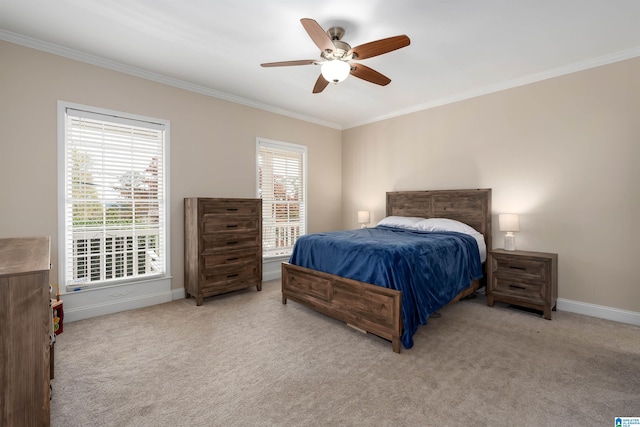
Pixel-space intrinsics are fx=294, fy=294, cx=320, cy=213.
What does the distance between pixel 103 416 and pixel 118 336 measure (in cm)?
121

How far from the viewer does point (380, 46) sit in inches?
89.2

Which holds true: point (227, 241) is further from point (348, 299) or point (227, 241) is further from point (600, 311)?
point (600, 311)

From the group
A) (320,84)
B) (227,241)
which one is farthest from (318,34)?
(227,241)

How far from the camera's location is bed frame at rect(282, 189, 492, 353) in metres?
2.48

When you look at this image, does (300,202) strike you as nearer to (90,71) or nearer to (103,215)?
(103,215)

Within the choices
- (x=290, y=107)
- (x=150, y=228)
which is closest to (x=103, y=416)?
(x=150, y=228)

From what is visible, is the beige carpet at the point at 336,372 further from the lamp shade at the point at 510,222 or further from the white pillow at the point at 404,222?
the white pillow at the point at 404,222

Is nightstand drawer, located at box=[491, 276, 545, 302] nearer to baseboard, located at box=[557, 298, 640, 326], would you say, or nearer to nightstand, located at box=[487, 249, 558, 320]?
nightstand, located at box=[487, 249, 558, 320]

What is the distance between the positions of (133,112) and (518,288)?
487cm

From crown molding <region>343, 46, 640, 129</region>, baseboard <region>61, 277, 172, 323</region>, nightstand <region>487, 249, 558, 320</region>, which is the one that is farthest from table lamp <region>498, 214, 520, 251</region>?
baseboard <region>61, 277, 172, 323</region>

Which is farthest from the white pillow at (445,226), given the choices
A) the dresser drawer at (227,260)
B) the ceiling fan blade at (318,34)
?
the ceiling fan blade at (318,34)

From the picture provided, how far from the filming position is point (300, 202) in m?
5.29

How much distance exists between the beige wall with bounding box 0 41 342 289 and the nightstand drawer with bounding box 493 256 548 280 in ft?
9.92

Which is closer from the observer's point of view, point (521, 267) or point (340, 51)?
point (340, 51)
